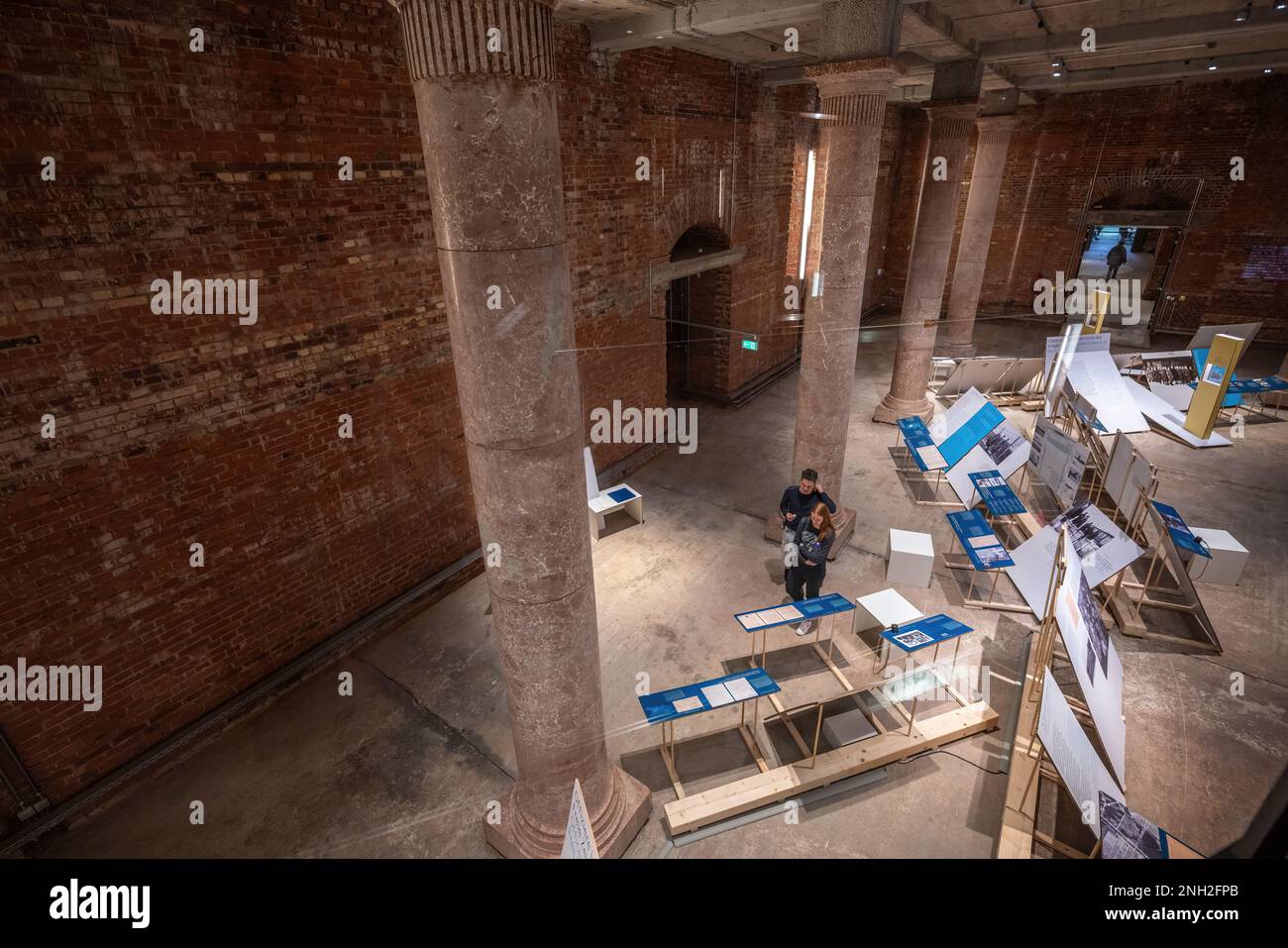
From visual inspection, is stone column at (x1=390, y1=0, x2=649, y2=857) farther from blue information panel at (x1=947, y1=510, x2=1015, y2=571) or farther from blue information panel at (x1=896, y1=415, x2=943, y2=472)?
blue information panel at (x1=896, y1=415, x2=943, y2=472)

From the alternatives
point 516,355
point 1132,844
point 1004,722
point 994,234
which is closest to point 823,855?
point 1132,844

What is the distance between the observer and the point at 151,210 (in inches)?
159

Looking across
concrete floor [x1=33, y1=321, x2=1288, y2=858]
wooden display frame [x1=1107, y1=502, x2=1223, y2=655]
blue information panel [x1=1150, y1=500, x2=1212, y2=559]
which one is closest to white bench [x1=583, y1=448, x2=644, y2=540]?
concrete floor [x1=33, y1=321, x2=1288, y2=858]

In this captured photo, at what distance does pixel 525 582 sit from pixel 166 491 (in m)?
2.99

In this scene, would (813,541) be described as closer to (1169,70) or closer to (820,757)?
→ (820,757)

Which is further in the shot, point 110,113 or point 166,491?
point 166,491

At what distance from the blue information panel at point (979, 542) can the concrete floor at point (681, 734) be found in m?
0.58

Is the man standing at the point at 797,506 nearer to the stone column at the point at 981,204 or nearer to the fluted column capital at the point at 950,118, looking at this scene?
the fluted column capital at the point at 950,118

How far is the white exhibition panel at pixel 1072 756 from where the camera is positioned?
3600mm

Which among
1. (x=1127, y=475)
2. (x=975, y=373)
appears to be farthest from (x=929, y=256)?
(x=1127, y=475)

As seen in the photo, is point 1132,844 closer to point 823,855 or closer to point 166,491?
point 823,855

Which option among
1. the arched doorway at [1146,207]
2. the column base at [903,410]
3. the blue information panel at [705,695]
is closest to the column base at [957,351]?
the column base at [903,410]

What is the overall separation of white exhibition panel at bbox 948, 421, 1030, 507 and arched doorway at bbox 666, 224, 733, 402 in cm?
425

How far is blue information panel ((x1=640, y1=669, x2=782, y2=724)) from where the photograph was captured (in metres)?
4.21
